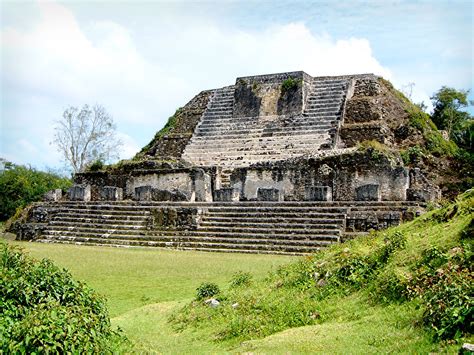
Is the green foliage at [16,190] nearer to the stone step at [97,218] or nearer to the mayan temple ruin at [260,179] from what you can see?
the mayan temple ruin at [260,179]

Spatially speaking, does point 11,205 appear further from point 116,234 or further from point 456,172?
point 456,172

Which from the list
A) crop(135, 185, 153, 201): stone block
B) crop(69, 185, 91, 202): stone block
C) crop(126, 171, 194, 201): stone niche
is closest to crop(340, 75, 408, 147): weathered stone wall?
crop(126, 171, 194, 201): stone niche

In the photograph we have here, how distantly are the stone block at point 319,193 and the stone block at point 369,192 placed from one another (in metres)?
0.78

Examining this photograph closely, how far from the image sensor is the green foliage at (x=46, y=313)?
3.77 meters

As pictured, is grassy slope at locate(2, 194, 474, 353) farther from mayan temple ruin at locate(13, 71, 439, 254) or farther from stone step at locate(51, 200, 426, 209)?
stone step at locate(51, 200, 426, 209)

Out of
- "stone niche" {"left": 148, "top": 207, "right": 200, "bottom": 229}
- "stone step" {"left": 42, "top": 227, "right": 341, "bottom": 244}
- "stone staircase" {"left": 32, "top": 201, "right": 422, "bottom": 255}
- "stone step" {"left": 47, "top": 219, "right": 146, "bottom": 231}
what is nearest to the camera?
"stone step" {"left": 42, "top": 227, "right": 341, "bottom": 244}

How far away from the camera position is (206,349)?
219 inches

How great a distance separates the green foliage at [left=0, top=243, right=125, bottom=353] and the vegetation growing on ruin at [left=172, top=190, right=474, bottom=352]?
1.56m

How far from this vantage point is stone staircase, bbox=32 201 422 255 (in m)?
13.8

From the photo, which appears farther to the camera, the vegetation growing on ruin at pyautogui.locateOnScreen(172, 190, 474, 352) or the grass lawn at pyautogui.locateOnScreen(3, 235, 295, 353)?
the grass lawn at pyautogui.locateOnScreen(3, 235, 295, 353)

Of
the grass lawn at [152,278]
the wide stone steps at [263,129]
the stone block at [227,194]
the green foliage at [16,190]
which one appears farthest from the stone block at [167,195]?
the green foliage at [16,190]

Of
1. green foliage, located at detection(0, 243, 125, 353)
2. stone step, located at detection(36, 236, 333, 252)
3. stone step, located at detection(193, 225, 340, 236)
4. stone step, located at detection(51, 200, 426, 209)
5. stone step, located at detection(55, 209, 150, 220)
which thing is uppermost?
stone step, located at detection(51, 200, 426, 209)

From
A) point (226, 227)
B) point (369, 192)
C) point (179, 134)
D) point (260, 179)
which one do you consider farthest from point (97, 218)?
point (179, 134)

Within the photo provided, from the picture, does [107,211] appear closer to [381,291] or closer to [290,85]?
[290,85]
